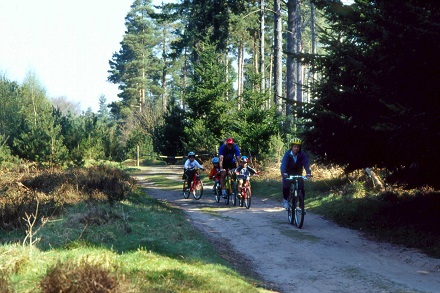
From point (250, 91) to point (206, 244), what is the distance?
16.3 m

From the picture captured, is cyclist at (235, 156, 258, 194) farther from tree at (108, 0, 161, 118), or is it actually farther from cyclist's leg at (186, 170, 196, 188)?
tree at (108, 0, 161, 118)

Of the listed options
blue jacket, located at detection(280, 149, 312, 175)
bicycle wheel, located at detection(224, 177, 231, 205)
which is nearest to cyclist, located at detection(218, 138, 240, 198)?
bicycle wheel, located at detection(224, 177, 231, 205)

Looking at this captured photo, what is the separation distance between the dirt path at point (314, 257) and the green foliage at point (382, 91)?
1.88m

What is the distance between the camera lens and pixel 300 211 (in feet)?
44.4

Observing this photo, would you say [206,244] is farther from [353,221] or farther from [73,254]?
[353,221]

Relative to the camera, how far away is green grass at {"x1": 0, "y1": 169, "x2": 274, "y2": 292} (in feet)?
20.0

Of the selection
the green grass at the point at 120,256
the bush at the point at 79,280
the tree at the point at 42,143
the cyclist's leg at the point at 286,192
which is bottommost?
the green grass at the point at 120,256

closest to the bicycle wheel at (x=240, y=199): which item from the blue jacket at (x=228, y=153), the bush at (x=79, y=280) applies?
the blue jacket at (x=228, y=153)

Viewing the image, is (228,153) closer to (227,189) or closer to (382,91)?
(227,189)

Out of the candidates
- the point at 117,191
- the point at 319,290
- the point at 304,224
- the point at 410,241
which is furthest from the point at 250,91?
the point at 319,290

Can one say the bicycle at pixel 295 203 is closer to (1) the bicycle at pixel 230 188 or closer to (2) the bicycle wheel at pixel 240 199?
(2) the bicycle wheel at pixel 240 199

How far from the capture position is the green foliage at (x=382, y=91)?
386 inches

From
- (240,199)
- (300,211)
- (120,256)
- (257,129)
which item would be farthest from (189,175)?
(120,256)

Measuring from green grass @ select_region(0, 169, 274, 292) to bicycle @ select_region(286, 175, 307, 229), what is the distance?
3.06 metres
